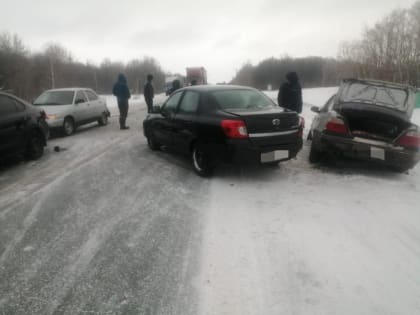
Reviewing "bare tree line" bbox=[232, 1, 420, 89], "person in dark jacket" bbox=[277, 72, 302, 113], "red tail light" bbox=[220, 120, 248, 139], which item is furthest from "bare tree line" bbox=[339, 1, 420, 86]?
"red tail light" bbox=[220, 120, 248, 139]

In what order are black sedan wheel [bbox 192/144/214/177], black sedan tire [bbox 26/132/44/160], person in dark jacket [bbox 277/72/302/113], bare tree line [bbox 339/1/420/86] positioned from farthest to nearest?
1. bare tree line [bbox 339/1/420/86]
2. person in dark jacket [bbox 277/72/302/113]
3. black sedan tire [bbox 26/132/44/160]
4. black sedan wheel [bbox 192/144/214/177]

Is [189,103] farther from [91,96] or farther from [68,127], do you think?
[91,96]

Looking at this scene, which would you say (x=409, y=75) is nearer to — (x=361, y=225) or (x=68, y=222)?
(x=361, y=225)

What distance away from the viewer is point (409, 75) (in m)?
32.4

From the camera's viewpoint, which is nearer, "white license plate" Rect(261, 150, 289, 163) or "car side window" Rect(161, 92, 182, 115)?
"white license plate" Rect(261, 150, 289, 163)

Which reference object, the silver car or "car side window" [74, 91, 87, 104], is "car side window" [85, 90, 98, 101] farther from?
"car side window" [74, 91, 87, 104]

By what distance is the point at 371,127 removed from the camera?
19.7 ft

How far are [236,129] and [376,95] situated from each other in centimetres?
351

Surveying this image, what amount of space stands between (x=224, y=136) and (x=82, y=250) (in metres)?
2.65

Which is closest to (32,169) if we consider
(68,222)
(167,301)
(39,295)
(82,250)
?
(68,222)

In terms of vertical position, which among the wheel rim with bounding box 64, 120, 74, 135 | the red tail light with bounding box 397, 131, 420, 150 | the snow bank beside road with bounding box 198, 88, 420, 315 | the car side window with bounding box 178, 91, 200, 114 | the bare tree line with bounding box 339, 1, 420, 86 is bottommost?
the snow bank beside road with bounding box 198, 88, 420, 315

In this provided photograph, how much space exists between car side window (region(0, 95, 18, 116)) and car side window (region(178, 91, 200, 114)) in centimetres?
358

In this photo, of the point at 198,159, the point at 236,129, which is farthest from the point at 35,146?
the point at 236,129

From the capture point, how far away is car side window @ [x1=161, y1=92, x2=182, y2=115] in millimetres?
6435
